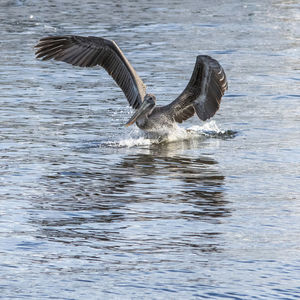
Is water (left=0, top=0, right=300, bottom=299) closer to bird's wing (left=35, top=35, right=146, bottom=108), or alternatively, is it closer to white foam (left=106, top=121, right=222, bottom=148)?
white foam (left=106, top=121, right=222, bottom=148)

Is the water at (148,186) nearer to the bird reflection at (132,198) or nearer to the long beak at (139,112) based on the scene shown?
the bird reflection at (132,198)

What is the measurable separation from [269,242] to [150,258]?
40.3 inches

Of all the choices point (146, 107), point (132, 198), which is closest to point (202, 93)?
point (146, 107)

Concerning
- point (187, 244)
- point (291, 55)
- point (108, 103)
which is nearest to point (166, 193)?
point (187, 244)

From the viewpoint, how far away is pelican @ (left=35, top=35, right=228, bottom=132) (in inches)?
472

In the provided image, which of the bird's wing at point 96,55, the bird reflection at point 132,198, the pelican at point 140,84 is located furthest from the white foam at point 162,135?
the bird reflection at point 132,198

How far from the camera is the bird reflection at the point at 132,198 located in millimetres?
7781

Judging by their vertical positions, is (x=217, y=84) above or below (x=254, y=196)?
above

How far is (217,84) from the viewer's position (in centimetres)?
1195

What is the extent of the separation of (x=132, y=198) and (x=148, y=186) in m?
0.60

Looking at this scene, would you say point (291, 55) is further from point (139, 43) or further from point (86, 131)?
point (86, 131)

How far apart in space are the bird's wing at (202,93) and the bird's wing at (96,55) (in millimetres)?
641

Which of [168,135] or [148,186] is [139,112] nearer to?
[168,135]

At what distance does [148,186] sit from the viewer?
9609 mm
